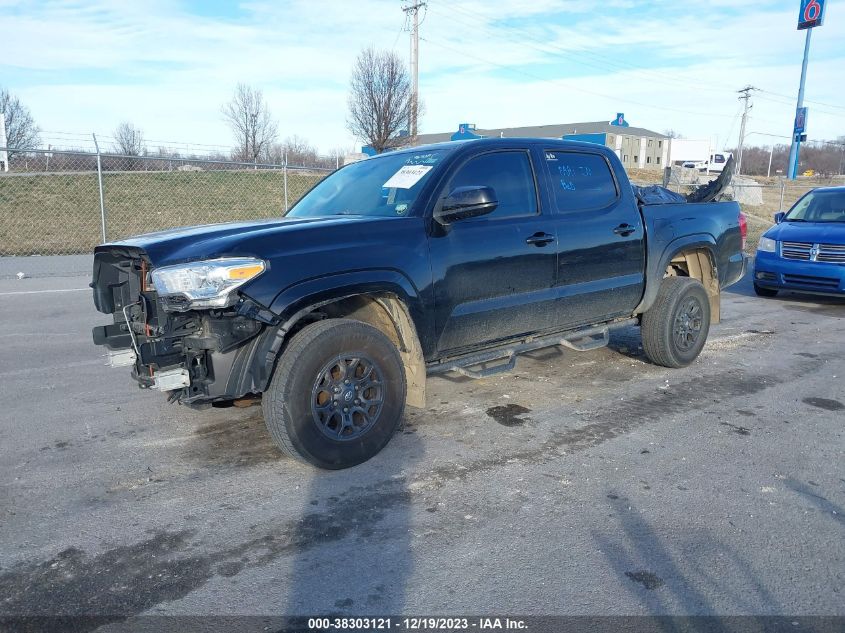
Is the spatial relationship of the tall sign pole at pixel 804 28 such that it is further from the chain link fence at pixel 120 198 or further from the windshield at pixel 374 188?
the windshield at pixel 374 188

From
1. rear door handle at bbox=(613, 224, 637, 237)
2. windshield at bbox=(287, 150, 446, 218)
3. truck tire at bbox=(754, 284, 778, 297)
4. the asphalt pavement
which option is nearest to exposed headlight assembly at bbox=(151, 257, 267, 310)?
the asphalt pavement

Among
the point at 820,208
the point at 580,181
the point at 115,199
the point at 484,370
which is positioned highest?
the point at 580,181

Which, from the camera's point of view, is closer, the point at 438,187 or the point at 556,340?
the point at 438,187

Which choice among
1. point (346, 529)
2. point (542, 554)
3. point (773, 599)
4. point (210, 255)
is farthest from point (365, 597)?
point (210, 255)

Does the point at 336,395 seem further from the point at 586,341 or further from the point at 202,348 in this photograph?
the point at 586,341

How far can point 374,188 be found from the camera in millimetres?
4594

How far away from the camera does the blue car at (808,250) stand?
886 centimetres

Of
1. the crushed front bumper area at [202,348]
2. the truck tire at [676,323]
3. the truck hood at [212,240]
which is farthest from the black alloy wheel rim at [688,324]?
the crushed front bumper area at [202,348]

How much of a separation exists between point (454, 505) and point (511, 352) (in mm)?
1543

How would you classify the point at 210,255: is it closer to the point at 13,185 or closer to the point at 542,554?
the point at 542,554

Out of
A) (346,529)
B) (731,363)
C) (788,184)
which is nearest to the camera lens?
(346,529)

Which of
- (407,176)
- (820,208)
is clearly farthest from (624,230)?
(820,208)

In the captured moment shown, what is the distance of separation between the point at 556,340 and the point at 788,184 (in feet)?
119

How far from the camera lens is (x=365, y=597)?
260 centimetres
